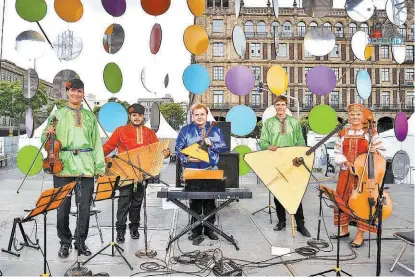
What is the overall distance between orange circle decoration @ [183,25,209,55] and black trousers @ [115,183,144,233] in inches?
78.3

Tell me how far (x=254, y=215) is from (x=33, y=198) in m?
4.10

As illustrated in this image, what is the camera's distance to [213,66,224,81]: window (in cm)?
3947

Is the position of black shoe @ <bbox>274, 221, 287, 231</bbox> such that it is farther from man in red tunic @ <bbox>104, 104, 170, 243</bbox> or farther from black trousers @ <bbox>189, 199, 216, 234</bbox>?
man in red tunic @ <bbox>104, 104, 170, 243</bbox>

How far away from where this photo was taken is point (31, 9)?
445cm

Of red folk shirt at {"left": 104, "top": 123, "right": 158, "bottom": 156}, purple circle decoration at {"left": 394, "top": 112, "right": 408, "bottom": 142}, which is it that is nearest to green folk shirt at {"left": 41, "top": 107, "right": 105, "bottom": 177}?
red folk shirt at {"left": 104, "top": 123, "right": 158, "bottom": 156}

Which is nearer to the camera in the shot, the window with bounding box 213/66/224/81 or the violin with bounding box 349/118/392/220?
the violin with bounding box 349/118/392/220

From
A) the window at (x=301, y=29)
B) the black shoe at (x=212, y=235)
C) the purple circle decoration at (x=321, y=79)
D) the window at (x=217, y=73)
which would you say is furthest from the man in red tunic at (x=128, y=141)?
the window at (x=301, y=29)

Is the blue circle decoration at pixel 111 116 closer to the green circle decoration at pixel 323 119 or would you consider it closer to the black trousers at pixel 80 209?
the black trousers at pixel 80 209

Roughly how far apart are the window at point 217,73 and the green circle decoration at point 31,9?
35302 millimetres

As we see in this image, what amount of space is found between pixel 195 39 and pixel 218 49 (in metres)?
34.0

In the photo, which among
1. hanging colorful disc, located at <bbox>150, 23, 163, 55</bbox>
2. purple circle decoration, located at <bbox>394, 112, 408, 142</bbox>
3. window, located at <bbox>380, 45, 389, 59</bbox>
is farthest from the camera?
window, located at <bbox>380, 45, 389, 59</bbox>

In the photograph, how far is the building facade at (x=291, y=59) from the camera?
3775cm

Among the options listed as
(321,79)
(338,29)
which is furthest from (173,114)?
(321,79)

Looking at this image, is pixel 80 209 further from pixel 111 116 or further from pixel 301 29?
pixel 301 29
